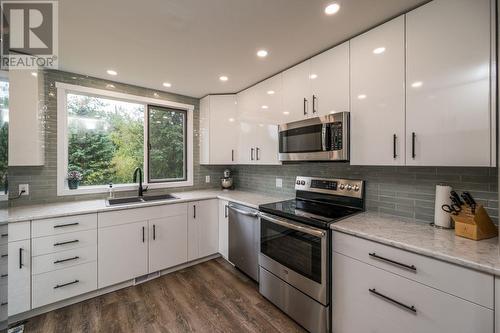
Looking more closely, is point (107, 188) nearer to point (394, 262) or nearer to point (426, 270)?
point (394, 262)

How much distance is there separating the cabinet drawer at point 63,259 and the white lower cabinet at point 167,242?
21.7 inches

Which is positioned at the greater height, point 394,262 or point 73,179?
point 73,179

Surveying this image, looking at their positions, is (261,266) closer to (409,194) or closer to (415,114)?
(409,194)

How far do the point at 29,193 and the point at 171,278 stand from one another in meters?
1.74

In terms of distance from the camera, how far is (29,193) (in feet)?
7.18

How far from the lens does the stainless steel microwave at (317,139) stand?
1.75 meters

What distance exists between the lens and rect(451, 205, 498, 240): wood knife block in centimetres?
122

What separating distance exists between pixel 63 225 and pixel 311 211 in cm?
227

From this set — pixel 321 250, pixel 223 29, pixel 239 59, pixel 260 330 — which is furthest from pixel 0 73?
pixel 260 330

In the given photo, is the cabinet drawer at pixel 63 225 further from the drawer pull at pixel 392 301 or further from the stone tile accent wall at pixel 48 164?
the drawer pull at pixel 392 301

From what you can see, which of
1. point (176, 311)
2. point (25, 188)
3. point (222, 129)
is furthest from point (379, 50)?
point (25, 188)

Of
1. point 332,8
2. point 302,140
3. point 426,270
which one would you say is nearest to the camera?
point 426,270

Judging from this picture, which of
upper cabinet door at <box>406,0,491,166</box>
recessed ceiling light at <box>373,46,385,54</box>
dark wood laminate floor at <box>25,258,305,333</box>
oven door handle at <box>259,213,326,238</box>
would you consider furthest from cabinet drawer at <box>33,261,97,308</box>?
recessed ceiling light at <box>373,46,385,54</box>

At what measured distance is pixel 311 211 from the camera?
1.91 meters
